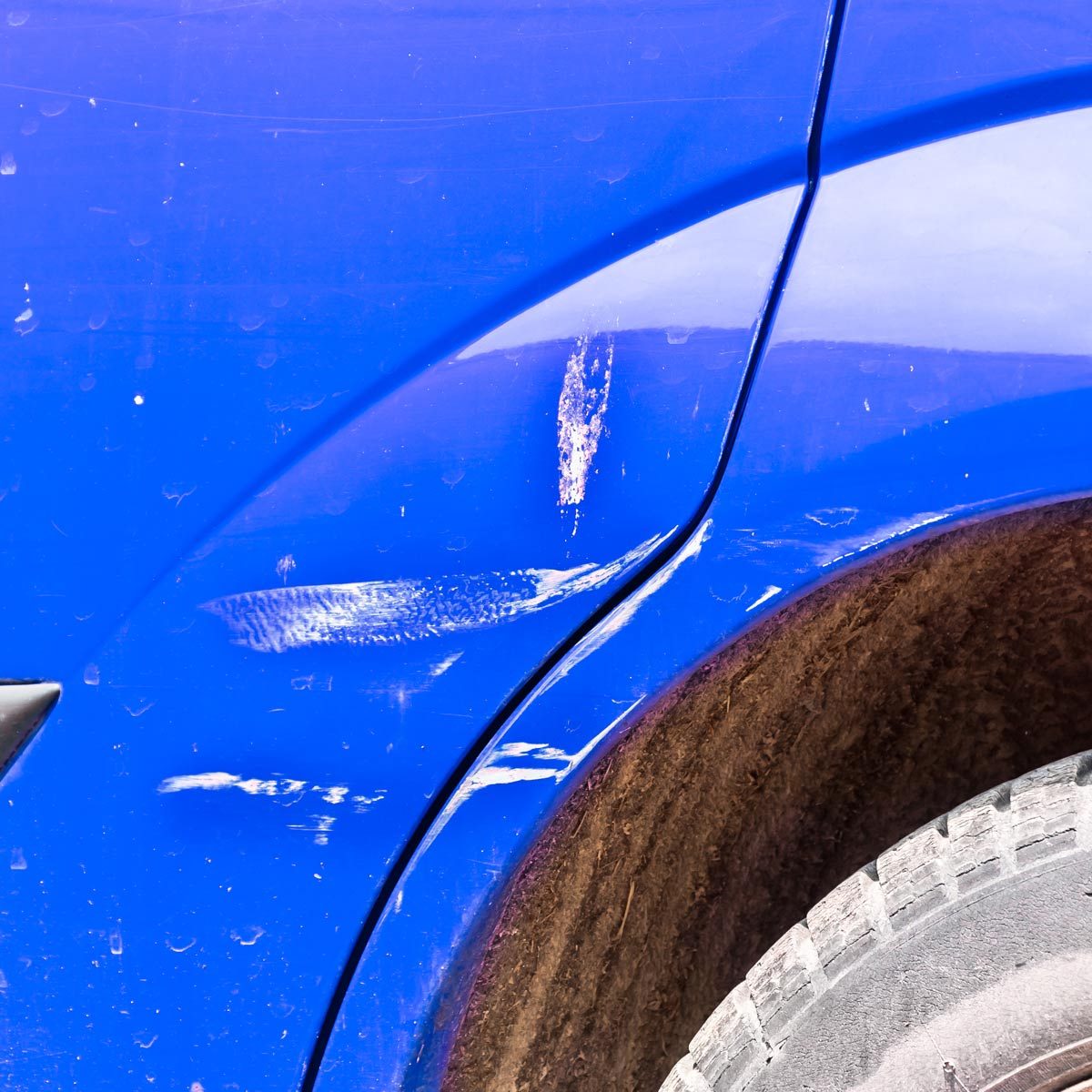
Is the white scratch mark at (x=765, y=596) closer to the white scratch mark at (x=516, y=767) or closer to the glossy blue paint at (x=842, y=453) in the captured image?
the glossy blue paint at (x=842, y=453)

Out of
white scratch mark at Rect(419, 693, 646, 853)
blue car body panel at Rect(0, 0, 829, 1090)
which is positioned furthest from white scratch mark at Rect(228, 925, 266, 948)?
white scratch mark at Rect(419, 693, 646, 853)

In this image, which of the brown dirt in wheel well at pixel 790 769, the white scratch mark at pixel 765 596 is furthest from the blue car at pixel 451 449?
the brown dirt in wheel well at pixel 790 769

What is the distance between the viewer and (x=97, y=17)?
99 centimetres

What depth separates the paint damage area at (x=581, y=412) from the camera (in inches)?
39.3

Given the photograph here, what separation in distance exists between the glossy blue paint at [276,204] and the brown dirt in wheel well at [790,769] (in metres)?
0.66

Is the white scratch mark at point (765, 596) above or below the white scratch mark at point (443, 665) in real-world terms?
above

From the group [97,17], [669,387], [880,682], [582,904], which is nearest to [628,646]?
[669,387]

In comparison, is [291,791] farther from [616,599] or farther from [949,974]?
[949,974]

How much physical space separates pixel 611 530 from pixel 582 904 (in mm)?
635

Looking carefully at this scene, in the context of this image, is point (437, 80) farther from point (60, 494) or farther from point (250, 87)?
point (60, 494)

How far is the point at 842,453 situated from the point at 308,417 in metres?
0.65

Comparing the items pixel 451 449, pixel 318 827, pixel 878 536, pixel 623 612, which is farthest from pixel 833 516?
pixel 318 827

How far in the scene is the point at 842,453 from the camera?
102 centimetres

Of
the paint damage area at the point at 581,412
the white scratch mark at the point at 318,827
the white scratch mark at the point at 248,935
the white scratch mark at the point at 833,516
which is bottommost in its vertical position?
the white scratch mark at the point at 248,935
